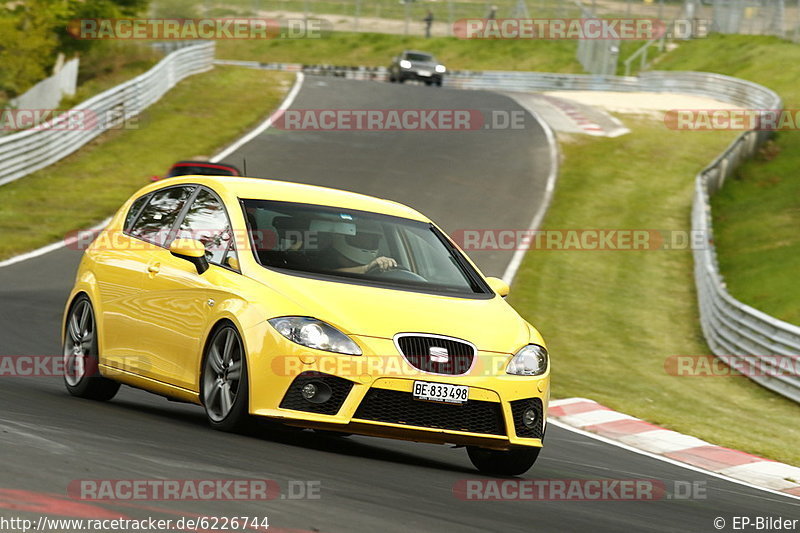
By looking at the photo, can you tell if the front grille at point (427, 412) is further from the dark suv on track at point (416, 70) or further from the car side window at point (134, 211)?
the dark suv on track at point (416, 70)

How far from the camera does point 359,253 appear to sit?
845 cm

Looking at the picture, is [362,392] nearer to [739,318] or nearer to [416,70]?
[739,318]

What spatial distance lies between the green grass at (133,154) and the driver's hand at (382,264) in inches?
502

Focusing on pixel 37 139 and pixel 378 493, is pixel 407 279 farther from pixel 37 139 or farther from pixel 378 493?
pixel 37 139

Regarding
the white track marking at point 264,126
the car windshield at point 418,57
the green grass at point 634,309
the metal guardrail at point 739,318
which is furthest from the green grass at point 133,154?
the car windshield at point 418,57

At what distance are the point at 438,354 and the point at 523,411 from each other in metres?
0.69

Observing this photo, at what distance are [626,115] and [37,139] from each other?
19973 mm

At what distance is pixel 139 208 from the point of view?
9.70 metres

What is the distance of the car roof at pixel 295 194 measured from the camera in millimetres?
8633

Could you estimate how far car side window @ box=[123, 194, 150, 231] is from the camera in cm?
965

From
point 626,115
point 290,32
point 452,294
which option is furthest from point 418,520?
point 290,32

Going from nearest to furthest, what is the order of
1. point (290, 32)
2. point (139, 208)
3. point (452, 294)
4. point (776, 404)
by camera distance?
point (452, 294) → point (139, 208) → point (776, 404) → point (290, 32)

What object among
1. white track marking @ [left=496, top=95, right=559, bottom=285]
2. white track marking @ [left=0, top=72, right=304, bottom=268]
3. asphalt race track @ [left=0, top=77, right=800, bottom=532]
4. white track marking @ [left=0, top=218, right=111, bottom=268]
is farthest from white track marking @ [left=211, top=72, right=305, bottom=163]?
asphalt race track @ [left=0, top=77, right=800, bottom=532]

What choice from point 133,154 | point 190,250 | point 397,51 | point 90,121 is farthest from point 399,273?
point 397,51
